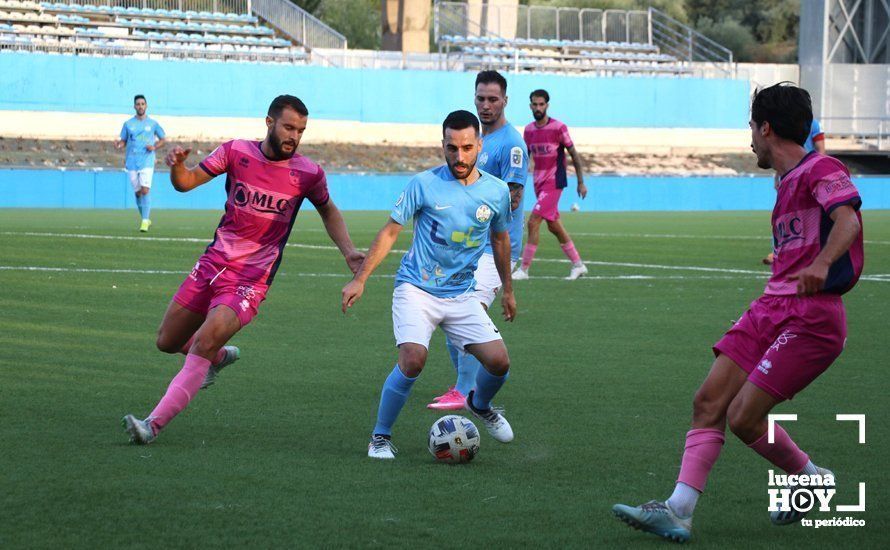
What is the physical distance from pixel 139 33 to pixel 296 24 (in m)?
5.71

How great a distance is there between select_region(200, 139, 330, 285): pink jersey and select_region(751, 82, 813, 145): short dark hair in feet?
9.73

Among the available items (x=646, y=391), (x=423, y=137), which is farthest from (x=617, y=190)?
(x=646, y=391)

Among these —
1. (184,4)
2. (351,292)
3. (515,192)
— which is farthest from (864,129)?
(351,292)

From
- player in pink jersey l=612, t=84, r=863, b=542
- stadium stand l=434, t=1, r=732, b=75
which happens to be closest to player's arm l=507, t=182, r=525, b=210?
player in pink jersey l=612, t=84, r=863, b=542

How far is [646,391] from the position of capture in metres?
8.38

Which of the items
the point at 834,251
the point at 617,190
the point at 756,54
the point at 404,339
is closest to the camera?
the point at 834,251

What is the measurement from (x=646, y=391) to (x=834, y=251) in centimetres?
382

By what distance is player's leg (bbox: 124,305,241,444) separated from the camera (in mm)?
6559

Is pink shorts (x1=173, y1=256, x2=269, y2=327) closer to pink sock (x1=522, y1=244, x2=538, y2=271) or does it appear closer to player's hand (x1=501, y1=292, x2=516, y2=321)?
player's hand (x1=501, y1=292, x2=516, y2=321)

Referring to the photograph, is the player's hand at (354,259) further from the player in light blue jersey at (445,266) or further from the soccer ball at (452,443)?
the soccer ball at (452,443)

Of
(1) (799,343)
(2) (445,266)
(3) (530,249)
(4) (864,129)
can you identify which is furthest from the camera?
(4) (864,129)

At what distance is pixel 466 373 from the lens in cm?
802

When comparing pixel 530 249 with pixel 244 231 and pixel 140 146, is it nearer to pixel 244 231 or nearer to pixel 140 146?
pixel 244 231

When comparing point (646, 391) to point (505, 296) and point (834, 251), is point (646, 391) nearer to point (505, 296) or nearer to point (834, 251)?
point (505, 296)
